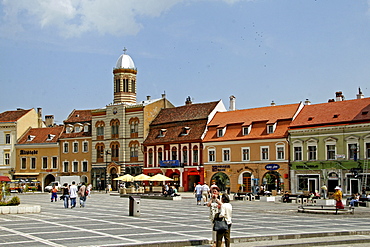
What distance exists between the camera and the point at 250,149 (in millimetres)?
56969

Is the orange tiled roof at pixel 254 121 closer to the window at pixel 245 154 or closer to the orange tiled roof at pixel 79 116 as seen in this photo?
the window at pixel 245 154

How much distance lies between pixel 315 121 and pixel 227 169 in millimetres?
11143

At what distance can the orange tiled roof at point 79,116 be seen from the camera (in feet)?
251

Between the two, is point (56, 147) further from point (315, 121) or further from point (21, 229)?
point (21, 229)

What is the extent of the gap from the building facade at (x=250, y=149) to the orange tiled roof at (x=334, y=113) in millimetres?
1219

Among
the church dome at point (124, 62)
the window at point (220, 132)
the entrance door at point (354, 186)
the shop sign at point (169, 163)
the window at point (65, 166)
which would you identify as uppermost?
the church dome at point (124, 62)

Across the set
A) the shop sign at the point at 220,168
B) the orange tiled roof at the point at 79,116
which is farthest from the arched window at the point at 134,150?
the shop sign at the point at 220,168

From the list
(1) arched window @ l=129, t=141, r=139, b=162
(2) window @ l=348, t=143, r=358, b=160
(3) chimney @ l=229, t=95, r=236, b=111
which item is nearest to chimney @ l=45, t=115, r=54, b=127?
(1) arched window @ l=129, t=141, r=139, b=162

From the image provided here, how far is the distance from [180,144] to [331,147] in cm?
1885

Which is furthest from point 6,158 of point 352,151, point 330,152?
point 352,151

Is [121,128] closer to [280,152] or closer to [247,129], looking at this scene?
[247,129]

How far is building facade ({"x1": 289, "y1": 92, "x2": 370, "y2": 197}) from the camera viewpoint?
4853 cm

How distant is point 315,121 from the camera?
52469mm

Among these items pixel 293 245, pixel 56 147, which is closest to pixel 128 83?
pixel 56 147
